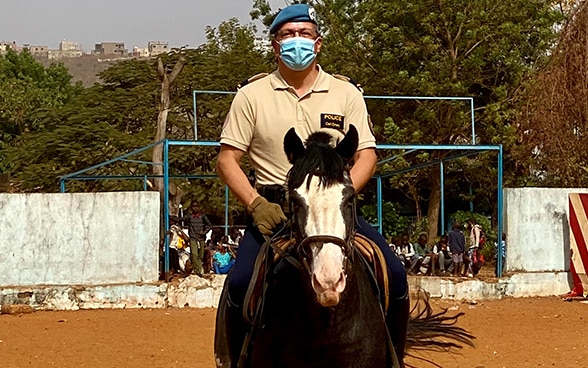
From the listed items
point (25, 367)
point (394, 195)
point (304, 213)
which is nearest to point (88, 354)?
point (25, 367)

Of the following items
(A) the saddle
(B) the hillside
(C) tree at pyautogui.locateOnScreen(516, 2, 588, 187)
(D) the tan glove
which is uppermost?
(B) the hillside

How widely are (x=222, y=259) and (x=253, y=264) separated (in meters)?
13.3

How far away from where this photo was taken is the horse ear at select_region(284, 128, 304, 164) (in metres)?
4.06

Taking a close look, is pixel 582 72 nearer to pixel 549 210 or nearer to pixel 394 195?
pixel 549 210

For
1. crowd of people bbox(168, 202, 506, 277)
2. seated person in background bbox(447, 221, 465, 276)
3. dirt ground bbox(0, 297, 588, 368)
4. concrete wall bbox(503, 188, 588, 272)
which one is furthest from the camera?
seated person in background bbox(447, 221, 465, 276)

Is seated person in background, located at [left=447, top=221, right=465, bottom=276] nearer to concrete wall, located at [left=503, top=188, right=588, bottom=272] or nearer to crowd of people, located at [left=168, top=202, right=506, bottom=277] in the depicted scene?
crowd of people, located at [left=168, top=202, right=506, bottom=277]

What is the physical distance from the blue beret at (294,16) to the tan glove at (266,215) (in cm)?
109

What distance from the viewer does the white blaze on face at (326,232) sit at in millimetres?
3537

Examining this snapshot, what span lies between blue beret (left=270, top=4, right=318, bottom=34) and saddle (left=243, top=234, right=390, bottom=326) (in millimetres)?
1231

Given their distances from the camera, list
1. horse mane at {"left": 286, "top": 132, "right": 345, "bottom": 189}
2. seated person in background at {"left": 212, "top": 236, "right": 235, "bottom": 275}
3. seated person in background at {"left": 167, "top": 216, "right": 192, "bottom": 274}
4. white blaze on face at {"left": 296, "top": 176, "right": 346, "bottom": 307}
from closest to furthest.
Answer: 1. white blaze on face at {"left": 296, "top": 176, "right": 346, "bottom": 307}
2. horse mane at {"left": 286, "top": 132, "right": 345, "bottom": 189}
3. seated person in background at {"left": 167, "top": 216, "right": 192, "bottom": 274}
4. seated person in background at {"left": 212, "top": 236, "right": 235, "bottom": 275}

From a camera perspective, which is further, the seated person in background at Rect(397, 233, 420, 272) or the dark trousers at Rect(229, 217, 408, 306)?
the seated person in background at Rect(397, 233, 420, 272)

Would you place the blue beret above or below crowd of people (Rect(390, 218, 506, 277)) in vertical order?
above

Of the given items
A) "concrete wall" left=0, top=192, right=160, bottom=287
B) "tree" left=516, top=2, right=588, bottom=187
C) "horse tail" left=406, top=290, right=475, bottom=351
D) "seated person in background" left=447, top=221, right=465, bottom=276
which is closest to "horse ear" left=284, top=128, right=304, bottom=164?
"horse tail" left=406, top=290, right=475, bottom=351

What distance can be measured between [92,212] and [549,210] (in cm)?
794
